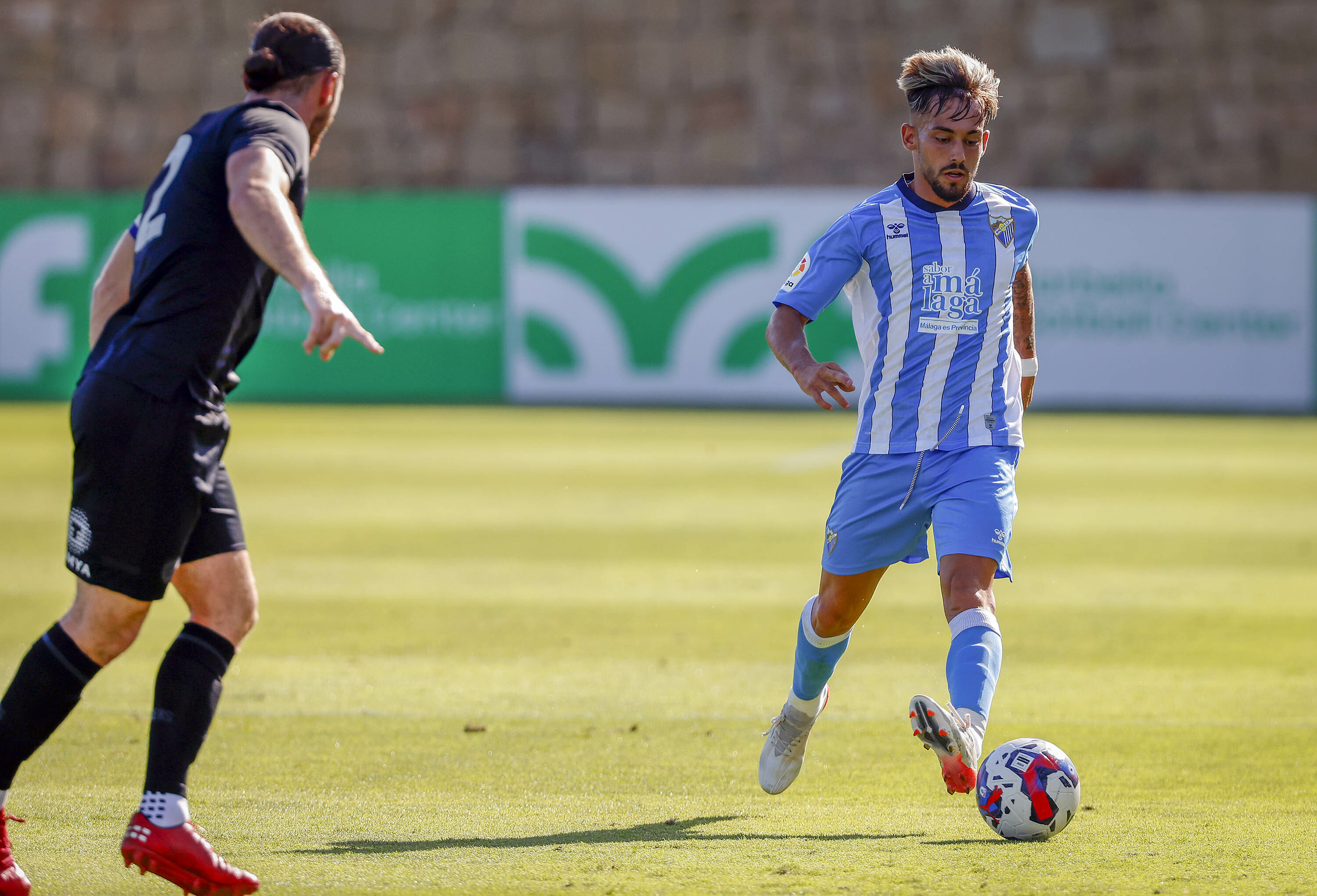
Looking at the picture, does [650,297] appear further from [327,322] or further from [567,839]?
[327,322]

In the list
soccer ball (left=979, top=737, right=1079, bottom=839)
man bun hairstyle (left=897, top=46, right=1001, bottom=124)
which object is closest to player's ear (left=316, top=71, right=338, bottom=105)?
man bun hairstyle (left=897, top=46, right=1001, bottom=124)

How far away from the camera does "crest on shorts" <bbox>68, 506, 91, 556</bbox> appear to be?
339 centimetres

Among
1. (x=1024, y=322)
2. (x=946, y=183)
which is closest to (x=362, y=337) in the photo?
(x=946, y=183)

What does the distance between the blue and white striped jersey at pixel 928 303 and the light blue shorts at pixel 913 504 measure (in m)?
0.05

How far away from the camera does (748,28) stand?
945 inches

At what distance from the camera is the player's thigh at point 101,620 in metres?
3.43

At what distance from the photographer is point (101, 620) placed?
344cm

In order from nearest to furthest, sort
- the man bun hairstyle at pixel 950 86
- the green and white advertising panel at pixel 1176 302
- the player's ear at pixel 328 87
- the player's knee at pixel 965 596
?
the player's ear at pixel 328 87 < the player's knee at pixel 965 596 < the man bun hairstyle at pixel 950 86 < the green and white advertising panel at pixel 1176 302

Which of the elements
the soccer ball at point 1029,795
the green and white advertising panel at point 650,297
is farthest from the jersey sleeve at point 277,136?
the green and white advertising panel at point 650,297

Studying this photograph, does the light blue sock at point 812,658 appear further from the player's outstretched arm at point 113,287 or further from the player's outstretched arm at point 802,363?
the player's outstretched arm at point 113,287

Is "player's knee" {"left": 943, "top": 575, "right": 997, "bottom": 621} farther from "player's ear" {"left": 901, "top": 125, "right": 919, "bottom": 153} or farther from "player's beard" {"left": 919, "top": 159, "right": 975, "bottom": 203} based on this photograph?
"player's ear" {"left": 901, "top": 125, "right": 919, "bottom": 153}

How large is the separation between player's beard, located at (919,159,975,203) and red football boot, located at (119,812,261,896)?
240cm

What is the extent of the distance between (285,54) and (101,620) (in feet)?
4.15

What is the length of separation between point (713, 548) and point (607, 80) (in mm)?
15714
